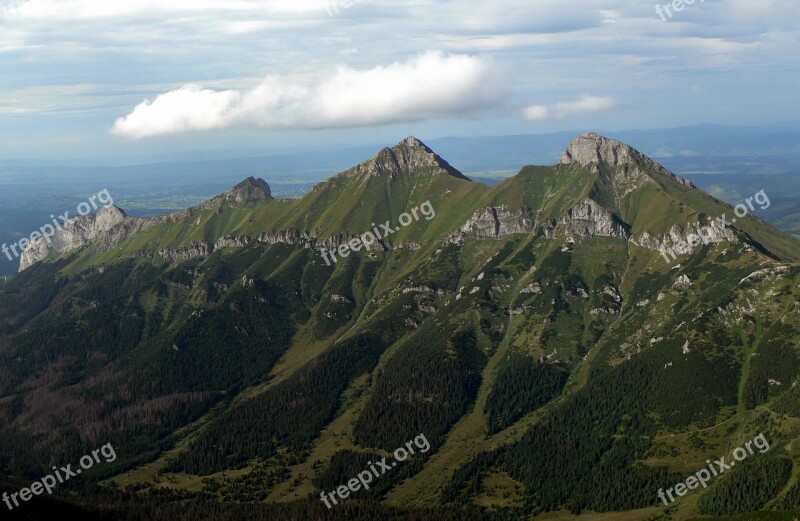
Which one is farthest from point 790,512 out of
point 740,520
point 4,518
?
point 4,518

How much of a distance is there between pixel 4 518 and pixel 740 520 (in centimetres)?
21027

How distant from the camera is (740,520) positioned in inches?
7830

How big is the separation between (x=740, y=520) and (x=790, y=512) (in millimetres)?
13362

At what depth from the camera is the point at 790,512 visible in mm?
195125

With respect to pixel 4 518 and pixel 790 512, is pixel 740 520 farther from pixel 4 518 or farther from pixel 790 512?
pixel 4 518

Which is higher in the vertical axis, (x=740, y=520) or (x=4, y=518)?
(x=4, y=518)

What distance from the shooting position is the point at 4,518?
7702 inches

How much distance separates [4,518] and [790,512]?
223 m

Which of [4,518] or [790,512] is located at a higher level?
[4,518]
